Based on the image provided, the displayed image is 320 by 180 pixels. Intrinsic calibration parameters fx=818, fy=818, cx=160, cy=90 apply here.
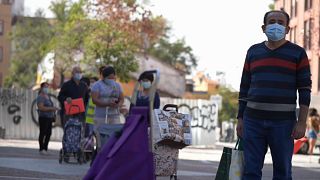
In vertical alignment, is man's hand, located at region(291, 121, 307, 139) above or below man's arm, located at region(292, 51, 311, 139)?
below

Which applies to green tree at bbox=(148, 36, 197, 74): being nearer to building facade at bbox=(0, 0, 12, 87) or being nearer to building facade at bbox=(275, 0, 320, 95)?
building facade at bbox=(0, 0, 12, 87)

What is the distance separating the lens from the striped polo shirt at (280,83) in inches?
288

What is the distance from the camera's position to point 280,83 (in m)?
7.30

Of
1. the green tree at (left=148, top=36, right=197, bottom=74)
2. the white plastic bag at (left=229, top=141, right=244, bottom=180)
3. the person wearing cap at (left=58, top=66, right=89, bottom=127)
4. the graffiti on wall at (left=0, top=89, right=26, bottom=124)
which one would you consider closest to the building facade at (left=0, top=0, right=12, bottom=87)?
the green tree at (left=148, top=36, right=197, bottom=74)

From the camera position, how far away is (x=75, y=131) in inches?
599

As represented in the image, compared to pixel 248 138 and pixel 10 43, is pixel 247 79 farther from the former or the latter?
pixel 10 43

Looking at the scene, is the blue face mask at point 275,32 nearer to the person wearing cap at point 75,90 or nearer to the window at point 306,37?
the person wearing cap at point 75,90

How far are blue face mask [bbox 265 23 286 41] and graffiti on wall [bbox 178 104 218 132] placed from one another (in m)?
25.9

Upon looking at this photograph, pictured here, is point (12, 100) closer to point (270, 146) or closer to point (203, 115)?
point (203, 115)

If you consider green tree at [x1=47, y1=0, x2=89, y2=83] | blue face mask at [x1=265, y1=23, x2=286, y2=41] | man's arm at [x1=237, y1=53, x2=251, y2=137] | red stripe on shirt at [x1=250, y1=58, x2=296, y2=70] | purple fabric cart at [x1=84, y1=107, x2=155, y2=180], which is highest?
green tree at [x1=47, y1=0, x2=89, y2=83]

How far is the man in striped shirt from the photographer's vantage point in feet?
23.9

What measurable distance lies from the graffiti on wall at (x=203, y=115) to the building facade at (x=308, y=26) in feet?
41.3

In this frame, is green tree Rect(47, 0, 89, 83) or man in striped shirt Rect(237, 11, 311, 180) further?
green tree Rect(47, 0, 89, 83)

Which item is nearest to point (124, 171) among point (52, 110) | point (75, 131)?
point (75, 131)
